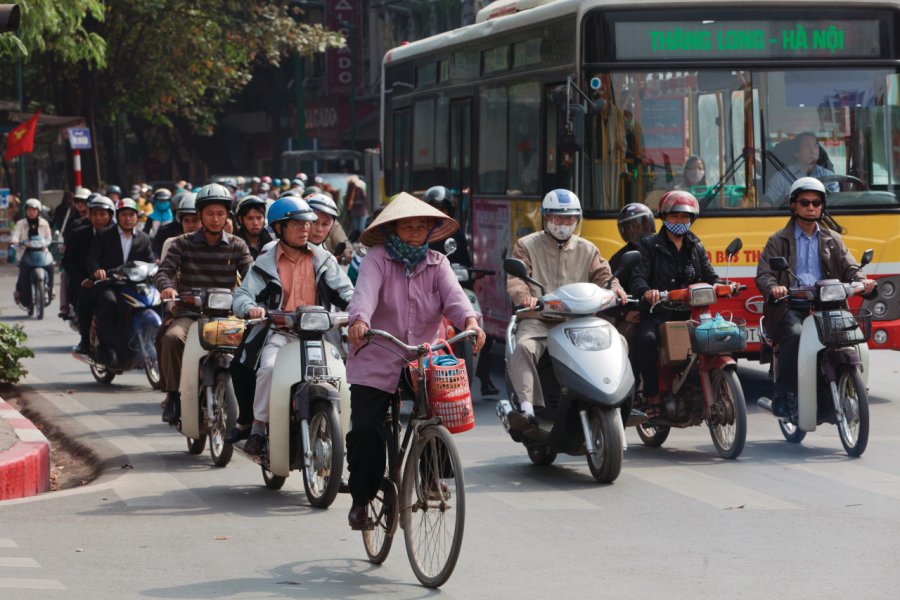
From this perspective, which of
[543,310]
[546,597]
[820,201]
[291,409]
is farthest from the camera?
[820,201]

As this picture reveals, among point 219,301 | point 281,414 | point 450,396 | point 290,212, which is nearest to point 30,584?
point 450,396

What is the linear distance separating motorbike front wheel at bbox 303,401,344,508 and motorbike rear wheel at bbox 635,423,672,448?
8.82 ft

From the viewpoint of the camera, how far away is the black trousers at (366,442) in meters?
6.91

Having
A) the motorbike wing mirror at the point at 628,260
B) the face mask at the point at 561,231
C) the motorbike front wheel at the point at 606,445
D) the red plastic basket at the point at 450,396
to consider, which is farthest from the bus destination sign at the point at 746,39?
the red plastic basket at the point at 450,396

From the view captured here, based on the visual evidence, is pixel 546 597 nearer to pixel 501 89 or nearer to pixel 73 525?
pixel 73 525

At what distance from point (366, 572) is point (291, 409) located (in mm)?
1826

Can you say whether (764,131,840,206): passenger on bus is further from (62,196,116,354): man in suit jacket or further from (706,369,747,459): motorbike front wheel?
(62,196,116,354): man in suit jacket

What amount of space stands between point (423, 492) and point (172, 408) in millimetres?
4463

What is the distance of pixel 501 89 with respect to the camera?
14.8 meters

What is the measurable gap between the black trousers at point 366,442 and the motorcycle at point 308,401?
1.21m

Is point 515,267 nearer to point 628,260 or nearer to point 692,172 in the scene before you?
point 628,260

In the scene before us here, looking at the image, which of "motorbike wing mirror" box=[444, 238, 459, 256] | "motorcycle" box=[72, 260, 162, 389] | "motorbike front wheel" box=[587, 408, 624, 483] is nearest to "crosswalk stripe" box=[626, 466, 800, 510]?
"motorbike front wheel" box=[587, 408, 624, 483]

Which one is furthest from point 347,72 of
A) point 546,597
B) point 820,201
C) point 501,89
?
point 546,597

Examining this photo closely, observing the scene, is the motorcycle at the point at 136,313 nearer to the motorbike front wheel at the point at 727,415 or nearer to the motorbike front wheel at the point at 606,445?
the motorbike front wheel at the point at 727,415
